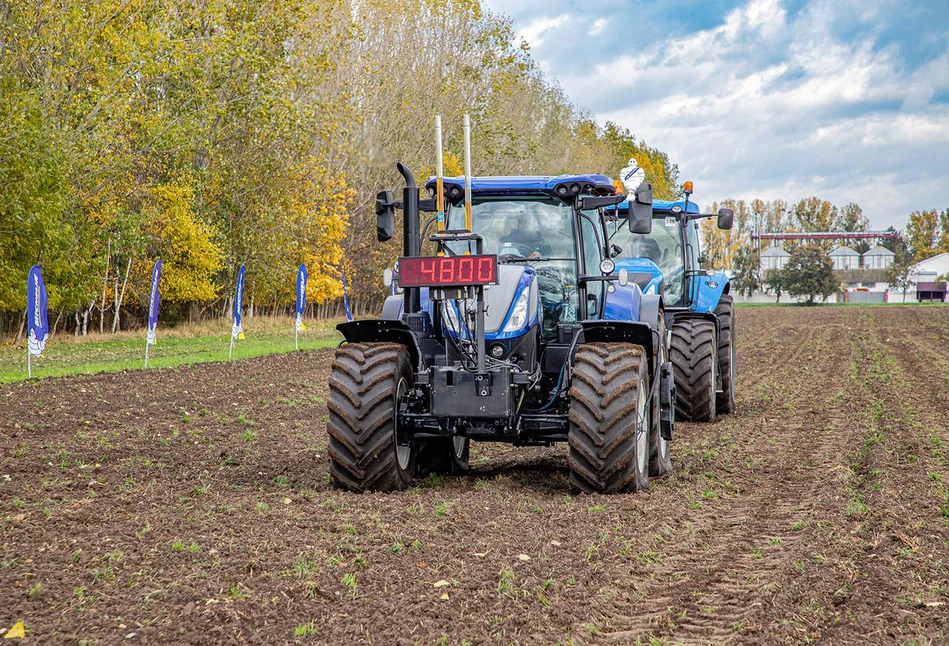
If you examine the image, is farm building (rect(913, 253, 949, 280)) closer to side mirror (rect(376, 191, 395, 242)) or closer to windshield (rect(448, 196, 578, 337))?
windshield (rect(448, 196, 578, 337))

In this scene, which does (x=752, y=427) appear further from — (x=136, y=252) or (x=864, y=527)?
(x=136, y=252)

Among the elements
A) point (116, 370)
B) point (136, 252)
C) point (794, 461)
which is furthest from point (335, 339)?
point (794, 461)

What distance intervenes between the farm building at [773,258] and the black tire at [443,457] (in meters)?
129

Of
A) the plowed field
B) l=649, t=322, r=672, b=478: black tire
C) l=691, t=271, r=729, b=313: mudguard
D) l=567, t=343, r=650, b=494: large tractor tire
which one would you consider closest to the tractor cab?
l=649, t=322, r=672, b=478: black tire

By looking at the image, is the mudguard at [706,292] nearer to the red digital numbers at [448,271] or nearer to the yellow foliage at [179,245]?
the red digital numbers at [448,271]

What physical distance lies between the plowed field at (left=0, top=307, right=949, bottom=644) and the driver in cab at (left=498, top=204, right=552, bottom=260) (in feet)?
6.01

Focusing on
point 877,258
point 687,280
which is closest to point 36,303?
point 687,280

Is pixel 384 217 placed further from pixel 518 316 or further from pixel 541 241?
pixel 518 316

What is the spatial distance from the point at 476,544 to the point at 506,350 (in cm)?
203

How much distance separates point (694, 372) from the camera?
12.5 meters

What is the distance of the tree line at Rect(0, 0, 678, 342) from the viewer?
23781mm

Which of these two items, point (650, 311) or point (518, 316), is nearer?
point (518, 316)

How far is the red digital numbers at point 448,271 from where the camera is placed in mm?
7445

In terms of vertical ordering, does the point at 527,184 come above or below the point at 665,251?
above
